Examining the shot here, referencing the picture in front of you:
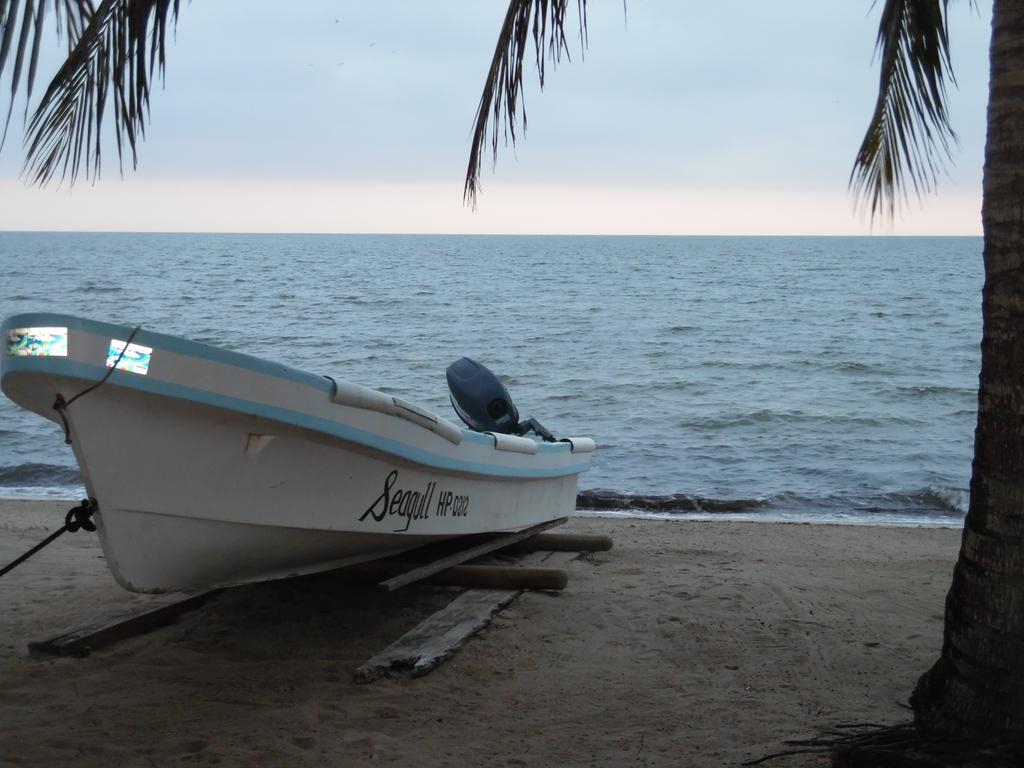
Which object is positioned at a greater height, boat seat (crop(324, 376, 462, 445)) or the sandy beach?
boat seat (crop(324, 376, 462, 445))

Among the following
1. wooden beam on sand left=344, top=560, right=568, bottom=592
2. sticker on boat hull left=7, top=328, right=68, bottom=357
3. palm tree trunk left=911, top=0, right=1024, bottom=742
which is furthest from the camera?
wooden beam on sand left=344, top=560, right=568, bottom=592

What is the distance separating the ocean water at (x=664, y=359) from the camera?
1165cm

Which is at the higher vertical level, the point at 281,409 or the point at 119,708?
the point at 281,409

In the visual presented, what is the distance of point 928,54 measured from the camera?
4.85 m

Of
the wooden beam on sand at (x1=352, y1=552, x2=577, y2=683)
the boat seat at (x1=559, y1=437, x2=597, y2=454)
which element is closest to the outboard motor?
the boat seat at (x1=559, y1=437, x2=597, y2=454)

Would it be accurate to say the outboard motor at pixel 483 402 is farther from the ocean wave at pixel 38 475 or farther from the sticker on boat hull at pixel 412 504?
the ocean wave at pixel 38 475

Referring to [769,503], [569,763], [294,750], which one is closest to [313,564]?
[294,750]

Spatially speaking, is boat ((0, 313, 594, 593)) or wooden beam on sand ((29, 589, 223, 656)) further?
wooden beam on sand ((29, 589, 223, 656))

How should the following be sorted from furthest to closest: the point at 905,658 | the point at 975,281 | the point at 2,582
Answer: the point at 975,281 < the point at 2,582 < the point at 905,658

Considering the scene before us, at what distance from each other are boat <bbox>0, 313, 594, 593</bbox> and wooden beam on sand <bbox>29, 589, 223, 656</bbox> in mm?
504

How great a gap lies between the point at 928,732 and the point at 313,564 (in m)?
2.72

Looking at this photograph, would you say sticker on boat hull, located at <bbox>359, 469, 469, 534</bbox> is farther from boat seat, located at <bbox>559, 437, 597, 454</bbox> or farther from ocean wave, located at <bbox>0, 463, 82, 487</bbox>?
ocean wave, located at <bbox>0, 463, 82, 487</bbox>

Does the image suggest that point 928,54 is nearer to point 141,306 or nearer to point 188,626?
point 188,626

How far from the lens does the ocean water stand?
11648mm
